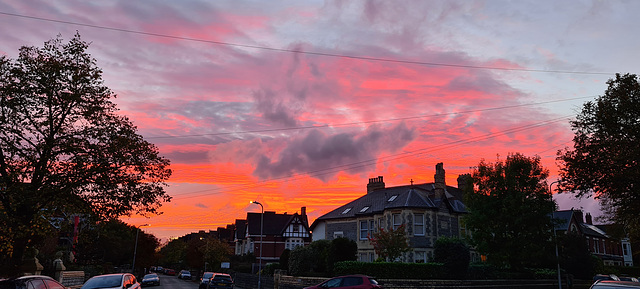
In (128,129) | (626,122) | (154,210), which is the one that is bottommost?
(154,210)

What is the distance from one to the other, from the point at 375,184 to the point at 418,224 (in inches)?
515

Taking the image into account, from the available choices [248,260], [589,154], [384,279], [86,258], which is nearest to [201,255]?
[248,260]

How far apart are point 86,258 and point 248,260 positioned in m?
33.3

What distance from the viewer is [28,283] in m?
14.6

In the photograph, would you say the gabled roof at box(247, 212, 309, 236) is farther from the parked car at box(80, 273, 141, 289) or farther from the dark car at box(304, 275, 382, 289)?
the parked car at box(80, 273, 141, 289)

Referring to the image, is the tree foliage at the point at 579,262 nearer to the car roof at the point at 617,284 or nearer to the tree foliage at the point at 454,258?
the tree foliage at the point at 454,258

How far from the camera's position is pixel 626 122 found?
26.2m

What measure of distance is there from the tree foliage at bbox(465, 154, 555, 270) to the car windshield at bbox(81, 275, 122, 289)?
2790cm

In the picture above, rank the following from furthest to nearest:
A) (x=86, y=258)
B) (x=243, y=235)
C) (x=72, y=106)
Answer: (x=243, y=235)
(x=86, y=258)
(x=72, y=106)

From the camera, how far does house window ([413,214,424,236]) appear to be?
44.8 meters

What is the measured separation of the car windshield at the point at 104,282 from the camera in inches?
711

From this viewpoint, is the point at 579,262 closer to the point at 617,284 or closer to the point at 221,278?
the point at 221,278

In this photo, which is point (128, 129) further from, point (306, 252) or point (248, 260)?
point (248, 260)

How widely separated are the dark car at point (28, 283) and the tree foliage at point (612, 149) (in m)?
27.8
